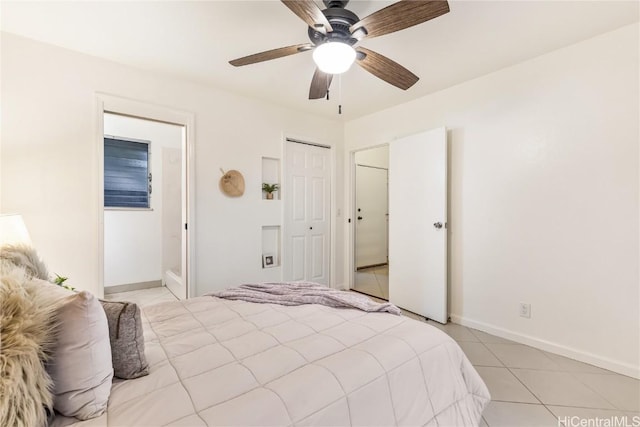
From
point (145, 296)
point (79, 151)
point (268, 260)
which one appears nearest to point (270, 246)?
point (268, 260)

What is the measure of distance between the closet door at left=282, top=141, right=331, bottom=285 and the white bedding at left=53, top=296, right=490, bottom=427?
6.95 feet

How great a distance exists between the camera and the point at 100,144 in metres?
2.48

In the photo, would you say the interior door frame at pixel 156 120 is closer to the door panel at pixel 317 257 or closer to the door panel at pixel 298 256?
the door panel at pixel 298 256

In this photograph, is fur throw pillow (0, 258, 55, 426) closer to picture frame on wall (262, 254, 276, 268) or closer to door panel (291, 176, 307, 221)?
picture frame on wall (262, 254, 276, 268)

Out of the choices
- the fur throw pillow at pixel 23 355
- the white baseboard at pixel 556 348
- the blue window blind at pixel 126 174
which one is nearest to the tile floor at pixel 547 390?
the white baseboard at pixel 556 348

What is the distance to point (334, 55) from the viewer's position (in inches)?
64.6

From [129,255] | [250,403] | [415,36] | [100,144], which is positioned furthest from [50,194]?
[415,36]

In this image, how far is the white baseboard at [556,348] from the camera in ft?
6.67

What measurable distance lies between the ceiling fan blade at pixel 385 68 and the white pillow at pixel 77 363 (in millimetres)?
1857

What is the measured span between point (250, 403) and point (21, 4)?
2.69 metres

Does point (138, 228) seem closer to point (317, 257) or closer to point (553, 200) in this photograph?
point (317, 257)

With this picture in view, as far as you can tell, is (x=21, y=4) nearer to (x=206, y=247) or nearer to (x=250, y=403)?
(x=206, y=247)

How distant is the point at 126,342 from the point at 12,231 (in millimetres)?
1234

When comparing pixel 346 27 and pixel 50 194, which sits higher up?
pixel 346 27
